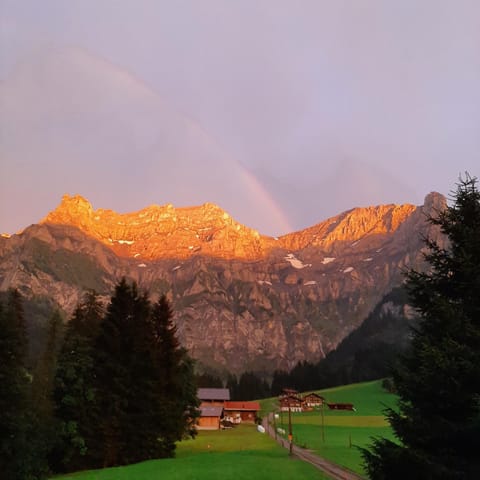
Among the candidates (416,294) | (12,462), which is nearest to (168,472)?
(12,462)

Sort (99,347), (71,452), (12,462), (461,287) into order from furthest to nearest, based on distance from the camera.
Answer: (99,347) → (71,452) → (12,462) → (461,287)

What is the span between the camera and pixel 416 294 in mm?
19531

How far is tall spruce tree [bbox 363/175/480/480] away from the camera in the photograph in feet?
52.4

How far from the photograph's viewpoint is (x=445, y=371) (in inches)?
628

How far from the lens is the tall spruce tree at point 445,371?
16.0m

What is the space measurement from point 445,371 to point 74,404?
133ft

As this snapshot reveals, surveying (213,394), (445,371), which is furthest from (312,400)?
(445,371)

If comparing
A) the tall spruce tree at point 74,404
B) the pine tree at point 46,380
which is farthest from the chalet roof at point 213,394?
the tall spruce tree at point 74,404

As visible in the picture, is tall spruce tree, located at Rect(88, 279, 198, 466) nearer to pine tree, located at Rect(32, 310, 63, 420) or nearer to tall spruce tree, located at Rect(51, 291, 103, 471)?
tall spruce tree, located at Rect(51, 291, 103, 471)

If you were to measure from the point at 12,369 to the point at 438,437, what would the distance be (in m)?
33.1

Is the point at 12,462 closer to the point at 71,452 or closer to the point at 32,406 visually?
the point at 32,406

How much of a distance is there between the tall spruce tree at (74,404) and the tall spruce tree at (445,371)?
120 feet

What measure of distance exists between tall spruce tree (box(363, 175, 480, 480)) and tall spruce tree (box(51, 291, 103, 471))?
36.7 m

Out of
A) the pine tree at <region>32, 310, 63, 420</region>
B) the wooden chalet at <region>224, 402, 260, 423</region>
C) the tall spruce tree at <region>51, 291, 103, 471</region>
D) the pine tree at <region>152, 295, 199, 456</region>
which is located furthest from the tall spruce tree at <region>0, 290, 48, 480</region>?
the wooden chalet at <region>224, 402, 260, 423</region>
